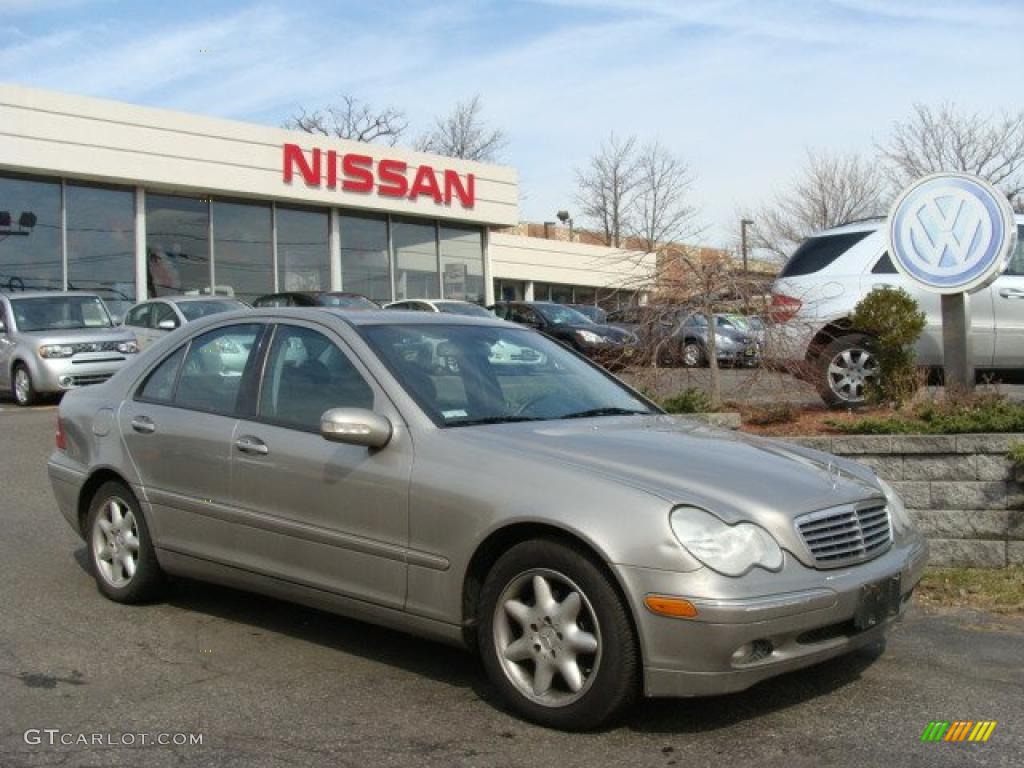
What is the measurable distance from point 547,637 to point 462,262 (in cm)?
2562

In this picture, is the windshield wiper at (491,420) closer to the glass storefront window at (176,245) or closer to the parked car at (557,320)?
the parked car at (557,320)

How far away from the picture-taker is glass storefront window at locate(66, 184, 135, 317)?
72.2 ft

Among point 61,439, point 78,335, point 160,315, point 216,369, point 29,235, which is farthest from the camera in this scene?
point 29,235

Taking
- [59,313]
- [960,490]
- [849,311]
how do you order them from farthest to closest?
[59,313] < [849,311] < [960,490]

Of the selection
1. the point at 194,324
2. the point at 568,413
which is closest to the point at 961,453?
the point at 568,413

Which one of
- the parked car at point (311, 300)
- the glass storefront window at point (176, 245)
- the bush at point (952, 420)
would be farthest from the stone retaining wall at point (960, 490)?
the glass storefront window at point (176, 245)

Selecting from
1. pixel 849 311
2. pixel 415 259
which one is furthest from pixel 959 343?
pixel 415 259

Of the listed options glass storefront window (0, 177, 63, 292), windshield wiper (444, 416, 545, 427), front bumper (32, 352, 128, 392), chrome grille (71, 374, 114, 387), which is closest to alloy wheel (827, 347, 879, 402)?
windshield wiper (444, 416, 545, 427)

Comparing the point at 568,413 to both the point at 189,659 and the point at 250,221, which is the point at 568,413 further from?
the point at 250,221

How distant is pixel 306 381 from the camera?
520 centimetres

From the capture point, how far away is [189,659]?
16.5ft

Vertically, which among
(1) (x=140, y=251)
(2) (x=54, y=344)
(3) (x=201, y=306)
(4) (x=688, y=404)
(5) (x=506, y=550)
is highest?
(1) (x=140, y=251)

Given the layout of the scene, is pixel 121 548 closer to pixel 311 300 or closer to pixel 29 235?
pixel 311 300

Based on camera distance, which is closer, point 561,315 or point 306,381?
point 306,381
